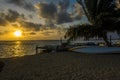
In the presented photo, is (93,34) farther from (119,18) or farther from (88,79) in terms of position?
(88,79)

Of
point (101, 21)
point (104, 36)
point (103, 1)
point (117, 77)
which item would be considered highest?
point (103, 1)

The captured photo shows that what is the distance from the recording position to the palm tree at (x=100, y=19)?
20938mm

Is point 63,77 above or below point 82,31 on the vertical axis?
below

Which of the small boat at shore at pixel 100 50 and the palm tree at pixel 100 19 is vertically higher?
the palm tree at pixel 100 19

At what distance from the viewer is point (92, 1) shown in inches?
869

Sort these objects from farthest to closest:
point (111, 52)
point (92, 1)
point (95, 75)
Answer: point (92, 1), point (111, 52), point (95, 75)

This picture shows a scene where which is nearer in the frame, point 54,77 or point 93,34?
point 54,77

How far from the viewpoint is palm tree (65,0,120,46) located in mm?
20938

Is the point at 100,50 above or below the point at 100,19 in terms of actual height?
below

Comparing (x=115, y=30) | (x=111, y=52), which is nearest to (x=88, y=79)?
(x=111, y=52)

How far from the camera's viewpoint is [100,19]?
2111 cm

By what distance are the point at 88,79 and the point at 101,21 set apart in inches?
506

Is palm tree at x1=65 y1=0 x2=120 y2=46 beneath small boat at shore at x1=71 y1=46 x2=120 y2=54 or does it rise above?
above

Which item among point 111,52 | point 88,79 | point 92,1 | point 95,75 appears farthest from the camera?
point 92,1
